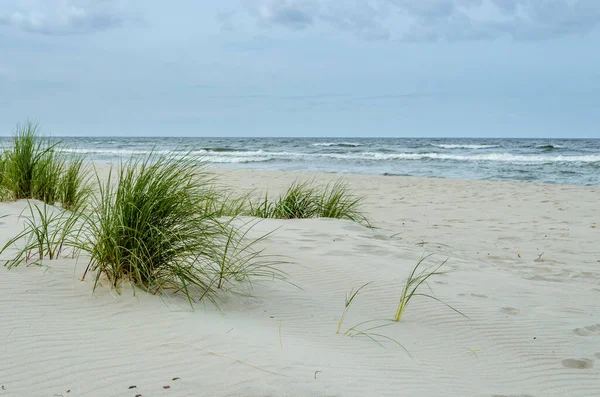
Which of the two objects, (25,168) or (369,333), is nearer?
(369,333)

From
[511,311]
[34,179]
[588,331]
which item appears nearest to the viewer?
[588,331]

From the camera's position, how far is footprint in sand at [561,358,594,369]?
3.39m

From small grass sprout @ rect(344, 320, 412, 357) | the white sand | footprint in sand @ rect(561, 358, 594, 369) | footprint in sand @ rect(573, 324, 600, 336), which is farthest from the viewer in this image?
footprint in sand @ rect(573, 324, 600, 336)

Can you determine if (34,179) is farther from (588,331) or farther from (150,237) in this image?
(588,331)

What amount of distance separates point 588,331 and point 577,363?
690 mm

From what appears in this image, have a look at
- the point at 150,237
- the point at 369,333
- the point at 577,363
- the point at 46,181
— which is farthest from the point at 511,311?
the point at 46,181

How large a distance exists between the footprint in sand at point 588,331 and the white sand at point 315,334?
1 cm

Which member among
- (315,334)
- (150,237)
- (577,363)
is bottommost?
(577,363)

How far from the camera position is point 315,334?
3.53 m

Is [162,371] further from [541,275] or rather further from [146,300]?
[541,275]

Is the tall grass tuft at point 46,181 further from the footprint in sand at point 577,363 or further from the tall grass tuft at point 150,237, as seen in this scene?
the footprint in sand at point 577,363

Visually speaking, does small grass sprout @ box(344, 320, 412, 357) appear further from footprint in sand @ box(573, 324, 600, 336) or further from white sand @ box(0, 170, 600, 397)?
footprint in sand @ box(573, 324, 600, 336)

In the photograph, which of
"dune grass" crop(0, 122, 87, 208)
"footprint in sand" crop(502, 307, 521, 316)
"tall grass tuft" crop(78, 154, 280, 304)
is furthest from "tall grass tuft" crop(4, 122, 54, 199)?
"footprint in sand" crop(502, 307, 521, 316)

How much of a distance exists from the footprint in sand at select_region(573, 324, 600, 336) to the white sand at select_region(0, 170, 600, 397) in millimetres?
14
